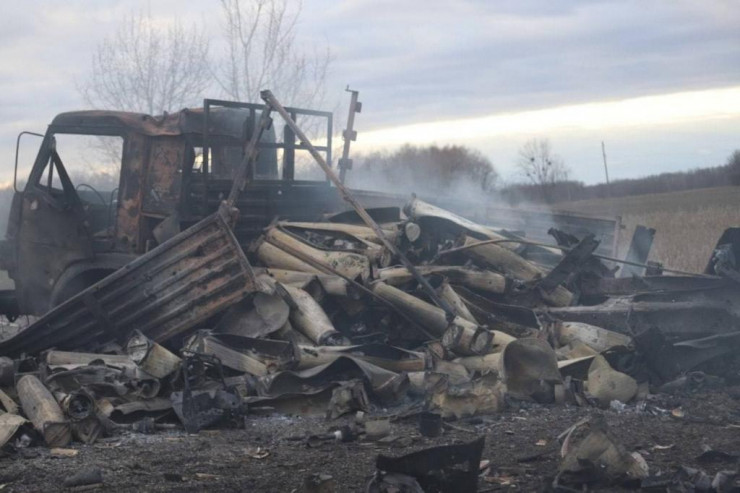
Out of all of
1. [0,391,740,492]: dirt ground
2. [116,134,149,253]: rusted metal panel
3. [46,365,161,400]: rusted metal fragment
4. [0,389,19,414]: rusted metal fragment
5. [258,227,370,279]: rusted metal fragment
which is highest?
[116,134,149,253]: rusted metal panel

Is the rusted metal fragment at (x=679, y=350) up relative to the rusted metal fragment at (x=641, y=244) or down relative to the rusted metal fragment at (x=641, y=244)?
down

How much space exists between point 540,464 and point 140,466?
2.56 metres

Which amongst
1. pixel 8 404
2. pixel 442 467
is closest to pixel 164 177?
pixel 8 404

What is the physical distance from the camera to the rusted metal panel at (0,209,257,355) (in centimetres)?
848

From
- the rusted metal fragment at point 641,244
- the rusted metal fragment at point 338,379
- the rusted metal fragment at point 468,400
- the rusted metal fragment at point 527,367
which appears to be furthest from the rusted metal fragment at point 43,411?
the rusted metal fragment at point 641,244

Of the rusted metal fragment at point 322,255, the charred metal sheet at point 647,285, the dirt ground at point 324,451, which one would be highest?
the rusted metal fragment at point 322,255

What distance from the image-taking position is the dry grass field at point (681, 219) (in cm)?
1695

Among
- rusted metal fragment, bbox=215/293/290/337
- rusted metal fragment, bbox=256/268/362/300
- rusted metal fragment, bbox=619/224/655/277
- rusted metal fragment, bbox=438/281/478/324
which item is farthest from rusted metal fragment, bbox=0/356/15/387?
rusted metal fragment, bbox=619/224/655/277

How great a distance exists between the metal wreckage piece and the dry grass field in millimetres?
3165

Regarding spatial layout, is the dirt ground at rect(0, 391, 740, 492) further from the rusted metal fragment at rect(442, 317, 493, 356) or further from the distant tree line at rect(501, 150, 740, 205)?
the distant tree line at rect(501, 150, 740, 205)

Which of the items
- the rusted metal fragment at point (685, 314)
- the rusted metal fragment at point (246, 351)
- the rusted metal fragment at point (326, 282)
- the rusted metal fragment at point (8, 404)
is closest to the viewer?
the rusted metal fragment at point (8, 404)

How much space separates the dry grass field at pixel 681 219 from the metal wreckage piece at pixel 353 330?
3165mm

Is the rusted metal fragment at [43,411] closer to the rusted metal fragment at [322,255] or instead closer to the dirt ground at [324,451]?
the dirt ground at [324,451]

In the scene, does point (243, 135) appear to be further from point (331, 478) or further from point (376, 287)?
point (331, 478)
